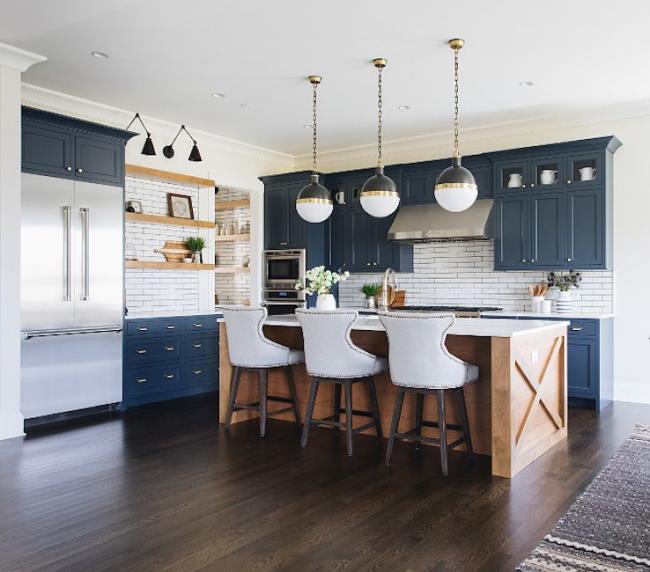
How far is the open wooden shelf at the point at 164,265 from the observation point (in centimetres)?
636

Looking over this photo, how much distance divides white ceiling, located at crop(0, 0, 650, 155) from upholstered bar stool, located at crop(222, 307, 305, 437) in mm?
2006

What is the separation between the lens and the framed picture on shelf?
697 cm

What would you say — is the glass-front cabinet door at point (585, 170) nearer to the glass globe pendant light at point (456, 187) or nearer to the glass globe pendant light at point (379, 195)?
the glass globe pendant light at point (456, 187)

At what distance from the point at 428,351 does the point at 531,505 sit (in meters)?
1.05

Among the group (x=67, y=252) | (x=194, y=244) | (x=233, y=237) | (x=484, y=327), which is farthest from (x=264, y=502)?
(x=233, y=237)

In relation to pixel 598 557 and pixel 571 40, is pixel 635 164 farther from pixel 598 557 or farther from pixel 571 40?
pixel 598 557

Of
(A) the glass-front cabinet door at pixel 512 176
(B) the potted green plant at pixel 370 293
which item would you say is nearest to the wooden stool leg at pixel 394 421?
(A) the glass-front cabinet door at pixel 512 176

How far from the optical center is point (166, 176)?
262 inches

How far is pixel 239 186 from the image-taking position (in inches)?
306

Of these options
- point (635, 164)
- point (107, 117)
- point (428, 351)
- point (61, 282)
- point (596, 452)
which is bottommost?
point (596, 452)

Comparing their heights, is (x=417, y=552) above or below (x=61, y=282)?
below

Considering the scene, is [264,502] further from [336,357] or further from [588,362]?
[588,362]

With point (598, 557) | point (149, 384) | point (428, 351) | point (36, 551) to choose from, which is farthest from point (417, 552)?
point (149, 384)

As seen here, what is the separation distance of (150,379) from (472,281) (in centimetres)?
374
